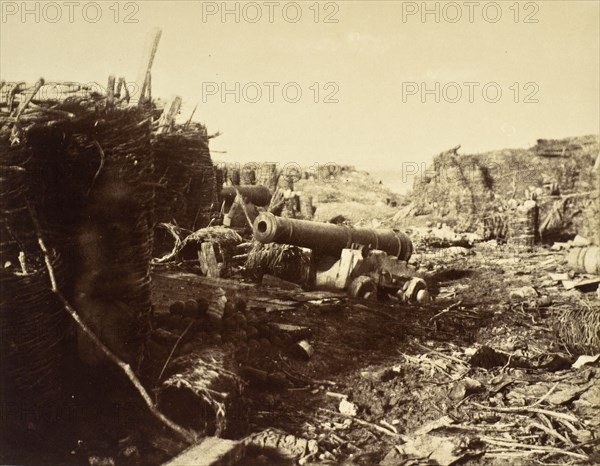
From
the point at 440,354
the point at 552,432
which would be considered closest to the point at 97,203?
the point at 552,432

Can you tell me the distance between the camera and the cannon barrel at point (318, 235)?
9023 millimetres

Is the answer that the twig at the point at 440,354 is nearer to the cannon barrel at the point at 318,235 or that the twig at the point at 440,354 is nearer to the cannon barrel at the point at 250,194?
the cannon barrel at the point at 318,235

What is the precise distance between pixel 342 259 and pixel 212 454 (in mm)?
6146

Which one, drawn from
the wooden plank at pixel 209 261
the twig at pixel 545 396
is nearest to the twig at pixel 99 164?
the twig at pixel 545 396

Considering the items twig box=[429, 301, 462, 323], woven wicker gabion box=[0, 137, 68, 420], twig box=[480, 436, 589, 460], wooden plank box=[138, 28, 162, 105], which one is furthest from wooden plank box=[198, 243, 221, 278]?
twig box=[480, 436, 589, 460]

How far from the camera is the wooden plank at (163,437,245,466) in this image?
10.9 ft

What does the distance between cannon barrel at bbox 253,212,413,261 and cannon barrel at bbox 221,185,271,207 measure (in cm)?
560

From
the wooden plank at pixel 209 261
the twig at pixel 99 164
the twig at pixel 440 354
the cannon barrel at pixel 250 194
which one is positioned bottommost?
the twig at pixel 440 354

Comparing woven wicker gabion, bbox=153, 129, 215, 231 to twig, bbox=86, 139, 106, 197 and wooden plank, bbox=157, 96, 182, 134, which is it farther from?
twig, bbox=86, 139, 106, 197

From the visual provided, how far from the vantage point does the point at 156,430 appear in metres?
3.73

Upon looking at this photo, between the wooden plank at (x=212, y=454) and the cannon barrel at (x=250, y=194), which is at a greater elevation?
the cannon barrel at (x=250, y=194)

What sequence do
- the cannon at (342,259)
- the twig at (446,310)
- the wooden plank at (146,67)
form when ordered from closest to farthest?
the wooden plank at (146,67), the twig at (446,310), the cannon at (342,259)

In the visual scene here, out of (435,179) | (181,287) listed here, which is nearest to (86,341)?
(181,287)

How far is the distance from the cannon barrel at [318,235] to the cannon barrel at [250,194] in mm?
5602
